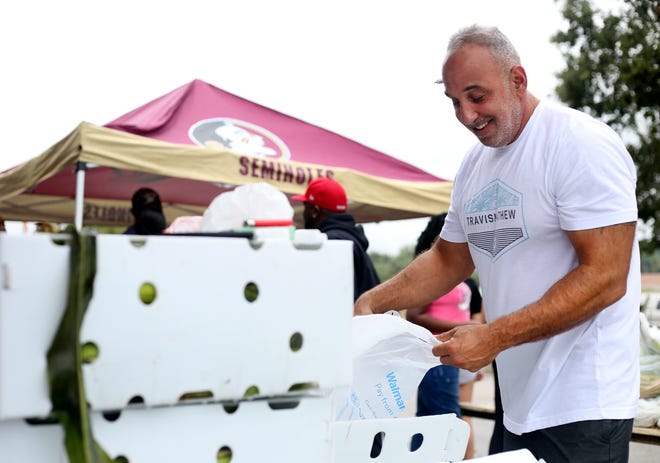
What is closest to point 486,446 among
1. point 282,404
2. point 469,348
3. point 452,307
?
point 452,307

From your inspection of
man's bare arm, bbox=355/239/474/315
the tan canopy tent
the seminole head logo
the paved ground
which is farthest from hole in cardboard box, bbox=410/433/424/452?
the seminole head logo

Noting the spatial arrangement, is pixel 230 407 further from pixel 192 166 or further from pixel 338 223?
pixel 192 166

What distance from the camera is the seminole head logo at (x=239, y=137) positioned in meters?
6.04

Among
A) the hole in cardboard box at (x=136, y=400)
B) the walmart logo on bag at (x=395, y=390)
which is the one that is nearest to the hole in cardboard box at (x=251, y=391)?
the hole in cardboard box at (x=136, y=400)

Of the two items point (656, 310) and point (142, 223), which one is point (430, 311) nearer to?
point (142, 223)

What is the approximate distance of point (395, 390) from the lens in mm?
1866

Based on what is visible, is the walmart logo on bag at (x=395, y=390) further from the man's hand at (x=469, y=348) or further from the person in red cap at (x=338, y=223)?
the person in red cap at (x=338, y=223)

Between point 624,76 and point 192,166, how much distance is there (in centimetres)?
897

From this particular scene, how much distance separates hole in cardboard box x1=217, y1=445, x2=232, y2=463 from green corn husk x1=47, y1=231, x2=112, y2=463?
21cm

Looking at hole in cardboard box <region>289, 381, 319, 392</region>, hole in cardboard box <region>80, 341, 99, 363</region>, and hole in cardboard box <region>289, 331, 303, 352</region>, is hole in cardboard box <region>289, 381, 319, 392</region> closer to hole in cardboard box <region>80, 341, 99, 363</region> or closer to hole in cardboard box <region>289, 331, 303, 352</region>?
hole in cardboard box <region>289, 331, 303, 352</region>

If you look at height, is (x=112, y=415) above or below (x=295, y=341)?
below

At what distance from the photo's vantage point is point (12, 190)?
5922 millimetres

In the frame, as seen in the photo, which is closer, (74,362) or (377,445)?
(74,362)

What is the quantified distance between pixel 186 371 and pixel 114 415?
0.39ft
